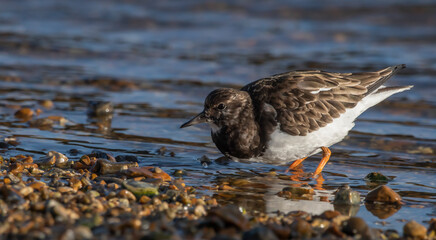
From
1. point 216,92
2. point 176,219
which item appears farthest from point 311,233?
point 216,92

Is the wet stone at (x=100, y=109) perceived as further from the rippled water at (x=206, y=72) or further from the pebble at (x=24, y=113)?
the pebble at (x=24, y=113)

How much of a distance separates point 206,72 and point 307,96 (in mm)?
5062

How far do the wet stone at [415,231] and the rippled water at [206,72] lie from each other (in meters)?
0.19

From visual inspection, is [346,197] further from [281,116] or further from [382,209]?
[281,116]

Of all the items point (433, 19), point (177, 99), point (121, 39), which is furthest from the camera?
point (433, 19)

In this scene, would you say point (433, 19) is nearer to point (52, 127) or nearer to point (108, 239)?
point (52, 127)

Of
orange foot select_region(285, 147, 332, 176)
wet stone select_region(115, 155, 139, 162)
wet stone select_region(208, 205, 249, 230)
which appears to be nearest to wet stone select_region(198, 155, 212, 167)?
wet stone select_region(115, 155, 139, 162)

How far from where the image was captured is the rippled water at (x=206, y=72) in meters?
5.45

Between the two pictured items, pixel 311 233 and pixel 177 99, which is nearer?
pixel 311 233

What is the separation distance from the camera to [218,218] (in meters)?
3.54

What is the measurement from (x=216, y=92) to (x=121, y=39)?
7.58m

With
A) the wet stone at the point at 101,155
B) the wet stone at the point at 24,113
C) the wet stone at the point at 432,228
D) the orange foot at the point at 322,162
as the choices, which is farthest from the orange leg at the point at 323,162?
the wet stone at the point at 24,113

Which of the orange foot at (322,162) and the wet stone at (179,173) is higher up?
the orange foot at (322,162)

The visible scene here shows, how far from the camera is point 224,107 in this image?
521 centimetres
